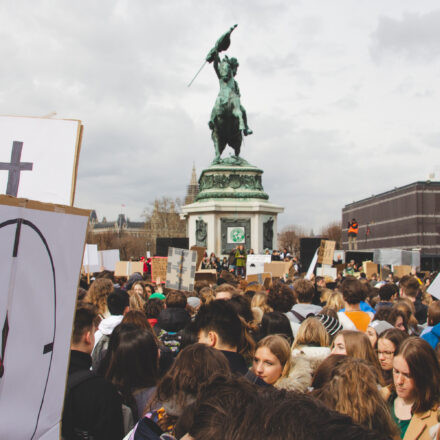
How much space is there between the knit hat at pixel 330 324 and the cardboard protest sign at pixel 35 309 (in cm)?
309

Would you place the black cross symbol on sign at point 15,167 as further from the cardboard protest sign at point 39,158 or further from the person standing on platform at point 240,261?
the person standing on platform at point 240,261

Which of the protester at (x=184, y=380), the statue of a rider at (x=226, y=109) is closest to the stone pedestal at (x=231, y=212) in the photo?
the statue of a rider at (x=226, y=109)

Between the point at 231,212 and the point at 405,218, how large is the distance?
40.5 meters

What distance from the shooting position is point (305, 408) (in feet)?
3.70

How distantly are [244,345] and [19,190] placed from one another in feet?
7.63

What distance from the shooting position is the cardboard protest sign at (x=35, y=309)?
90.3 inches

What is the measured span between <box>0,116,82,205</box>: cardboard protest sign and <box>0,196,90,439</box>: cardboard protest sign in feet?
0.66

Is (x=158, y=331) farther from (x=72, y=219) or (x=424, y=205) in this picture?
(x=424, y=205)

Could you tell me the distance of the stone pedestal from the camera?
25.9 m

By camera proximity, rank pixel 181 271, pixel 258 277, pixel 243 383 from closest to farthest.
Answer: pixel 243 383
pixel 181 271
pixel 258 277

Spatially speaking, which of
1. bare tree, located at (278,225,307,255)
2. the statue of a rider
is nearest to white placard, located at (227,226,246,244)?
the statue of a rider

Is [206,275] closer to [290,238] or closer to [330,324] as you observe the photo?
[330,324]

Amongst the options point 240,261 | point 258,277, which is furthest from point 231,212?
point 258,277

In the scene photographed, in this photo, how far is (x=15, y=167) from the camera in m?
2.84
